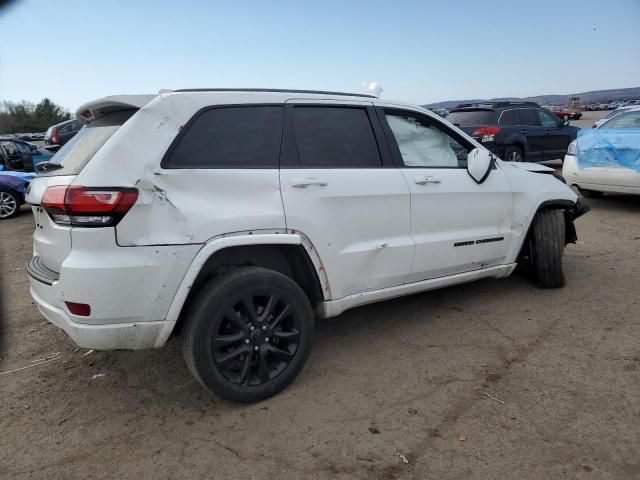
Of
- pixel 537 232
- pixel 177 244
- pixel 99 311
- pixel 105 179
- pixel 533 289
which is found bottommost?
pixel 533 289

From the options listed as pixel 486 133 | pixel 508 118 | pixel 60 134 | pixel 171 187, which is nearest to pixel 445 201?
pixel 171 187

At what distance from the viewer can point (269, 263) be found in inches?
124

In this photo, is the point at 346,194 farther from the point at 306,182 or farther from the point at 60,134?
the point at 60,134

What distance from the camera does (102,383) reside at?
3.20 m

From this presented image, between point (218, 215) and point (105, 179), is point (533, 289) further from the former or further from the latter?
point (105, 179)

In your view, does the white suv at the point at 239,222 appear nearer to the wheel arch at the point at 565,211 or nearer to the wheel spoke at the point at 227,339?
the wheel spoke at the point at 227,339

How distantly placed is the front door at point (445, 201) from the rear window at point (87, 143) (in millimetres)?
1797

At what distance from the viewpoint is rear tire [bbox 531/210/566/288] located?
4.44 m

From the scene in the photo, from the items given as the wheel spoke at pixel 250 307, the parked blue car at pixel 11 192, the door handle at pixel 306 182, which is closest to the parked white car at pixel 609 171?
the door handle at pixel 306 182

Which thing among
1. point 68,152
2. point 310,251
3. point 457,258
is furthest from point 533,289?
point 68,152

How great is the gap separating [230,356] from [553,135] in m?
11.9

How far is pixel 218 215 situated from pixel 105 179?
59cm

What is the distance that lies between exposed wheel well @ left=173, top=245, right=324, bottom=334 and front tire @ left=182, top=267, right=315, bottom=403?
10 cm

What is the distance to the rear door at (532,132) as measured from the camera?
11703 mm
